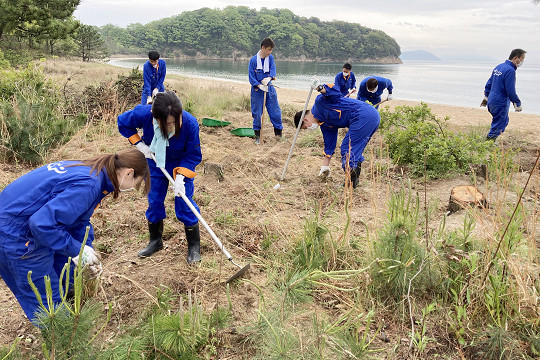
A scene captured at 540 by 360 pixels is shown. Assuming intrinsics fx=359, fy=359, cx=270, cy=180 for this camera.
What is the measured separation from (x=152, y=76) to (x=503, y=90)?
676 cm

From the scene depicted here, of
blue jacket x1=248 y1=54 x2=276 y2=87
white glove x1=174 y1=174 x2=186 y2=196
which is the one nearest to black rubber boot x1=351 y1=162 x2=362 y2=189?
white glove x1=174 y1=174 x2=186 y2=196

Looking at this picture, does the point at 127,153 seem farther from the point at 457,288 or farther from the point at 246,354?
the point at 457,288

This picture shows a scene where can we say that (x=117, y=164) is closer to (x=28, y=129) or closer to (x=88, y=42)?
(x=28, y=129)

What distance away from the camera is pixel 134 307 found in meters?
2.46

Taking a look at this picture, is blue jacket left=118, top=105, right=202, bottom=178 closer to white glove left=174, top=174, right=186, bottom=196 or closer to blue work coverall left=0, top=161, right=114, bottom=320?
white glove left=174, top=174, right=186, bottom=196

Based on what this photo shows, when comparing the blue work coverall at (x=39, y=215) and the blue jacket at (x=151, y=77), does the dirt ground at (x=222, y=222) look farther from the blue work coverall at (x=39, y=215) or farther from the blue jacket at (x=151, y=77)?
the blue jacket at (x=151, y=77)

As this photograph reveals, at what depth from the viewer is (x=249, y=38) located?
7731 centimetres

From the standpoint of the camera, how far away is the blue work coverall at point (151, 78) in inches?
285

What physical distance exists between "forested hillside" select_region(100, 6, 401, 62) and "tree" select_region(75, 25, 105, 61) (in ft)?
129

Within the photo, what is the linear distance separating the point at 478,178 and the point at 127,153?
4589mm

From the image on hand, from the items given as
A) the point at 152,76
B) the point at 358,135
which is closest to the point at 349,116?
the point at 358,135

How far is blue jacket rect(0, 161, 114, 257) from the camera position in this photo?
1.78 meters

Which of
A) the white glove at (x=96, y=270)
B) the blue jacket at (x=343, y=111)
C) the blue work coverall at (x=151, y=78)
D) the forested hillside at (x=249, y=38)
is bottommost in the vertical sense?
the white glove at (x=96, y=270)

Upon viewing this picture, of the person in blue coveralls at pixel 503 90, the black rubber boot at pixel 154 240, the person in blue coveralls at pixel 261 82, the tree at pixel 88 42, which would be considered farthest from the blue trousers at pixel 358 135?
the tree at pixel 88 42
